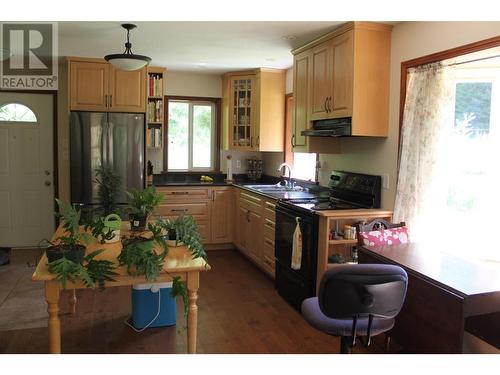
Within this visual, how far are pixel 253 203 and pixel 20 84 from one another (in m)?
3.34

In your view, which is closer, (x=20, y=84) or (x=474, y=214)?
(x=474, y=214)

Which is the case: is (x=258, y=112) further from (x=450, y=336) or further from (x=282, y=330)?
(x=450, y=336)

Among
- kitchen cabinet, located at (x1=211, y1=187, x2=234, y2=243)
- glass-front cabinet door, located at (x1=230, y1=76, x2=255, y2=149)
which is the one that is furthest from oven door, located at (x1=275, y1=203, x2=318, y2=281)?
glass-front cabinet door, located at (x1=230, y1=76, x2=255, y2=149)

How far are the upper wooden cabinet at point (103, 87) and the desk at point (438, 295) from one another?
138 inches

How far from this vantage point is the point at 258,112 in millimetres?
5645

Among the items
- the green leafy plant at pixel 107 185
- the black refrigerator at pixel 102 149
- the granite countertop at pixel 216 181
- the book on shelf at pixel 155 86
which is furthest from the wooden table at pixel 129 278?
the book on shelf at pixel 155 86

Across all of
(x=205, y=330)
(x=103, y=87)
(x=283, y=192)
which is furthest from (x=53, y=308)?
(x=103, y=87)

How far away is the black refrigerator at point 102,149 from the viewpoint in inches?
199

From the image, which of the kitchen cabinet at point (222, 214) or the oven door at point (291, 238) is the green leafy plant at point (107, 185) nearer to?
the kitchen cabinet at point (222, 214)

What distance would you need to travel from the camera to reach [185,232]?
277 cm

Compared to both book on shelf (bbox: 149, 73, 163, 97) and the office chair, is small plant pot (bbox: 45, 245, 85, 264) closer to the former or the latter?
the office chair

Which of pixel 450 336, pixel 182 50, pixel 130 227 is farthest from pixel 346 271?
pixel 182 50

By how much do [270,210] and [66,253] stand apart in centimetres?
250
